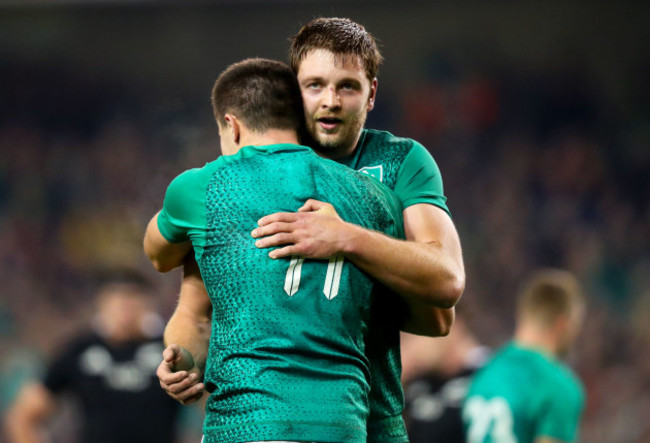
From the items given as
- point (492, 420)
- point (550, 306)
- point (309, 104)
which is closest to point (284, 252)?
point (309, 104)

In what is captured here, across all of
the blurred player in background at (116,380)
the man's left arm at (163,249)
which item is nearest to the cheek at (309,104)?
the man's left arm at (163,249)

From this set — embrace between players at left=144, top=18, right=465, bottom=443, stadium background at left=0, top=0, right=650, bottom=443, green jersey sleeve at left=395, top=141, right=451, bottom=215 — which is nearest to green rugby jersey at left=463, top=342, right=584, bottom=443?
embrace between players at left=144, top=18, right=465, bottom=443

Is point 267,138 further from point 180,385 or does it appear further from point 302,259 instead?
point 180,385

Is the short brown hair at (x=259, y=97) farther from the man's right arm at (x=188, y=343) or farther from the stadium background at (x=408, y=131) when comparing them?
the stadium background at (x=408, y=131)

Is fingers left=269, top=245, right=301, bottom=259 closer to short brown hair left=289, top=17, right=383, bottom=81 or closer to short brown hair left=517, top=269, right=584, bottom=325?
short brown hair left=289, top=17, right=383, bottom=81

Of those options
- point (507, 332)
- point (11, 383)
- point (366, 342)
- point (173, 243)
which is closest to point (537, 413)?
point (366, 342)

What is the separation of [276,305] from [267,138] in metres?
0.52

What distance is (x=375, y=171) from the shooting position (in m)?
3.00

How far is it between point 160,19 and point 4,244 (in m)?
3.54

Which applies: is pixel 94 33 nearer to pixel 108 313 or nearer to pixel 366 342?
pixel 108 313

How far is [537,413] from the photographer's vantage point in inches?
217

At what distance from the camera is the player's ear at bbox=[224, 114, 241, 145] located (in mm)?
2676

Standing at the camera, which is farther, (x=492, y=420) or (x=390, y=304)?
(x=492, y=420)

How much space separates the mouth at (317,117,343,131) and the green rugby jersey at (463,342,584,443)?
3177 millimetres
